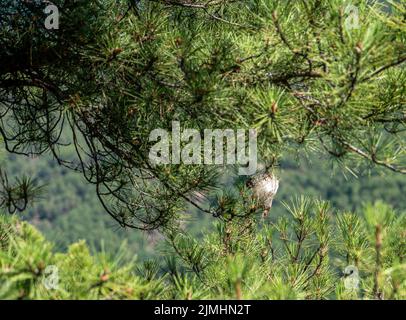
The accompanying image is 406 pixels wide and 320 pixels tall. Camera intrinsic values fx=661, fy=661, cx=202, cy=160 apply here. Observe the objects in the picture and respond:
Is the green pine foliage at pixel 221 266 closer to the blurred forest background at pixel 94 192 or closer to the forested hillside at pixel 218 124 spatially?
the forested hillside at pixel 218 124

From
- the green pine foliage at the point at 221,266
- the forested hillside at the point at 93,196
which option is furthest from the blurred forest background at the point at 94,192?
the green pine foliage at the point at 221,266

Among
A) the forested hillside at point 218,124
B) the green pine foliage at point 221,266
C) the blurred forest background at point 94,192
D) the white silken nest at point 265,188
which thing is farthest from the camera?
the blurred forest background at point 94,192

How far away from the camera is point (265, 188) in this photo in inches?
74.9

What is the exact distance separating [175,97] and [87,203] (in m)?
25.6

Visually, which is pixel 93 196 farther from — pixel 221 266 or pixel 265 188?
pixel 221 266

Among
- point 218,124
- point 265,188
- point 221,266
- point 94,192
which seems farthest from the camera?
point 94,192

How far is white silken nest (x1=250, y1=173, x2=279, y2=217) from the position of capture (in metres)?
1.88

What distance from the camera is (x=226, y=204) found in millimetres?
1767

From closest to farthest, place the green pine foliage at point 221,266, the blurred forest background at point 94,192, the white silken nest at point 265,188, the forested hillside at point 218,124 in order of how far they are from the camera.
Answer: the green pine foliage at point 221,266 < the forested hillside at point 218,124 < the white silken nest at point 265,188 < the blurred forest background at point 94,192

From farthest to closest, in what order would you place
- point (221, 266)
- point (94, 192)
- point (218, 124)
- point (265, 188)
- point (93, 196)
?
point (93, 196), point (94, 192), point (265, 188), point (221, 266), point (218, 124)

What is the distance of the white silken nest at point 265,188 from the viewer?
1878 mm

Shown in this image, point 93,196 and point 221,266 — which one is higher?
point 93,196

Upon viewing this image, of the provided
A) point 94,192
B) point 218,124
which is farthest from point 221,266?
point 94,192
